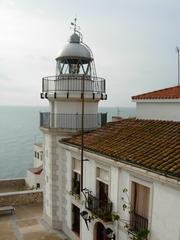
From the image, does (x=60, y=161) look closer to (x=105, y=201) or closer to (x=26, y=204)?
(x=105, y=201)

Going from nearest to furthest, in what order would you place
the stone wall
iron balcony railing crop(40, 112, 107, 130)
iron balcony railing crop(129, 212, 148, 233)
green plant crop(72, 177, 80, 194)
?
1. iron balcony railing crop(129, 212, 148, 233)
2. green plant crop(72, 177, 80, 194)
3. iron balcony railing crop(40, 112, 107, 130)
4. the stone wall

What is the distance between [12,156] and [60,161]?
263 feet

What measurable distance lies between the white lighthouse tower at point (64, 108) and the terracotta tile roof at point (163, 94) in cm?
326

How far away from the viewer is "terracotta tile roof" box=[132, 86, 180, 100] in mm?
15966

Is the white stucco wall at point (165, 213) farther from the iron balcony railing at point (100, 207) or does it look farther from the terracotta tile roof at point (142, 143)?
the iron balcony railing at point (100, 207)

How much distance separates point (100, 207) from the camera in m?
14.4

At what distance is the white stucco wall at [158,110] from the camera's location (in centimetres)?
1559

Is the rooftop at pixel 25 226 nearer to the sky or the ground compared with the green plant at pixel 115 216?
nearer to the ground

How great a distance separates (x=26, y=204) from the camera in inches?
966

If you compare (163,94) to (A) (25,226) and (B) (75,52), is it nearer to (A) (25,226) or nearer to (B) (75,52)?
(B) (75,52)

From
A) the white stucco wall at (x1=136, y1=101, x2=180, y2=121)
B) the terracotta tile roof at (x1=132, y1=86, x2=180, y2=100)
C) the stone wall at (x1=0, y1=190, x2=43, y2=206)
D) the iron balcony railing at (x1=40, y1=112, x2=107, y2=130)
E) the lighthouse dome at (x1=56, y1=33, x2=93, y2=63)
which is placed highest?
the lighthouse dome at (x1=56, y1=33, x2=93, y2=63)

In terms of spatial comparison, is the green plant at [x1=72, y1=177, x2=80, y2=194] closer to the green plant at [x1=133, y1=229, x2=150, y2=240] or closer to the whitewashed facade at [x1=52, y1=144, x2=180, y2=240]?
the whitewashed facade at [x1=52, y1=144, x2=180, y2=240]

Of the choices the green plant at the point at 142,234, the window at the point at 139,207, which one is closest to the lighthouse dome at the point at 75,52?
the window at the point at 139,207

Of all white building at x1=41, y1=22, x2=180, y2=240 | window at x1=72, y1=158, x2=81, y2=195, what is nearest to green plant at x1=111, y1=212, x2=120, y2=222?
white building at x1=41, y1=22, x2=180, y2=240
